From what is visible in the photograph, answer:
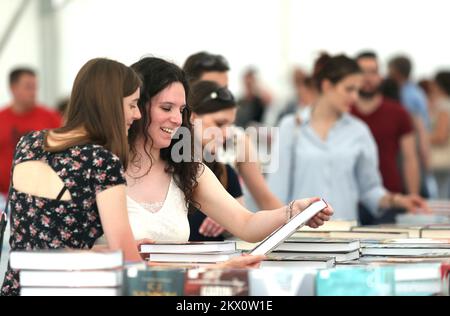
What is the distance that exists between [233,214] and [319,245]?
0.41 meters

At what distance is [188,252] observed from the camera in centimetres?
322

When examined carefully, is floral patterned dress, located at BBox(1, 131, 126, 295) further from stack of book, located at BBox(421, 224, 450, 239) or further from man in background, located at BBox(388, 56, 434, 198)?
man in background, located at BBox(388, 56, 434, 198)

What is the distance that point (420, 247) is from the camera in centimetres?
342

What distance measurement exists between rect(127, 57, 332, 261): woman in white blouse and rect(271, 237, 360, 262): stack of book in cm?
17

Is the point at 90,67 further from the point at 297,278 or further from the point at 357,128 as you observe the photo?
the point at 357,128

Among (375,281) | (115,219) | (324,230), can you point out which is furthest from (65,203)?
(324,230)

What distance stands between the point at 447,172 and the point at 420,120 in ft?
1.92

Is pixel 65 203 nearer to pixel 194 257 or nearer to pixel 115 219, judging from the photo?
pixel 115 219

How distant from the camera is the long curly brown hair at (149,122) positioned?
3.72m

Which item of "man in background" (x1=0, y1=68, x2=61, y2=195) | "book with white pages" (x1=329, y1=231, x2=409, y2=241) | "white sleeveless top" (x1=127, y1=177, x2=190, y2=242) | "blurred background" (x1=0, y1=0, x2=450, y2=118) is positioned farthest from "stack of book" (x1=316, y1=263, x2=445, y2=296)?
"man in background" (x1=0, y1=68, x2=61, y2=195)

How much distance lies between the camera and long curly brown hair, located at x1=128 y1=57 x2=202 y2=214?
3717mm


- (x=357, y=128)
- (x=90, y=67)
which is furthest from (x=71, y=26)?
(x=90, y=67)

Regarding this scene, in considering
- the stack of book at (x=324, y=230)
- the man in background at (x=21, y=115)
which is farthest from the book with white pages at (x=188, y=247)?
the man in background at (x=21, y=115)
